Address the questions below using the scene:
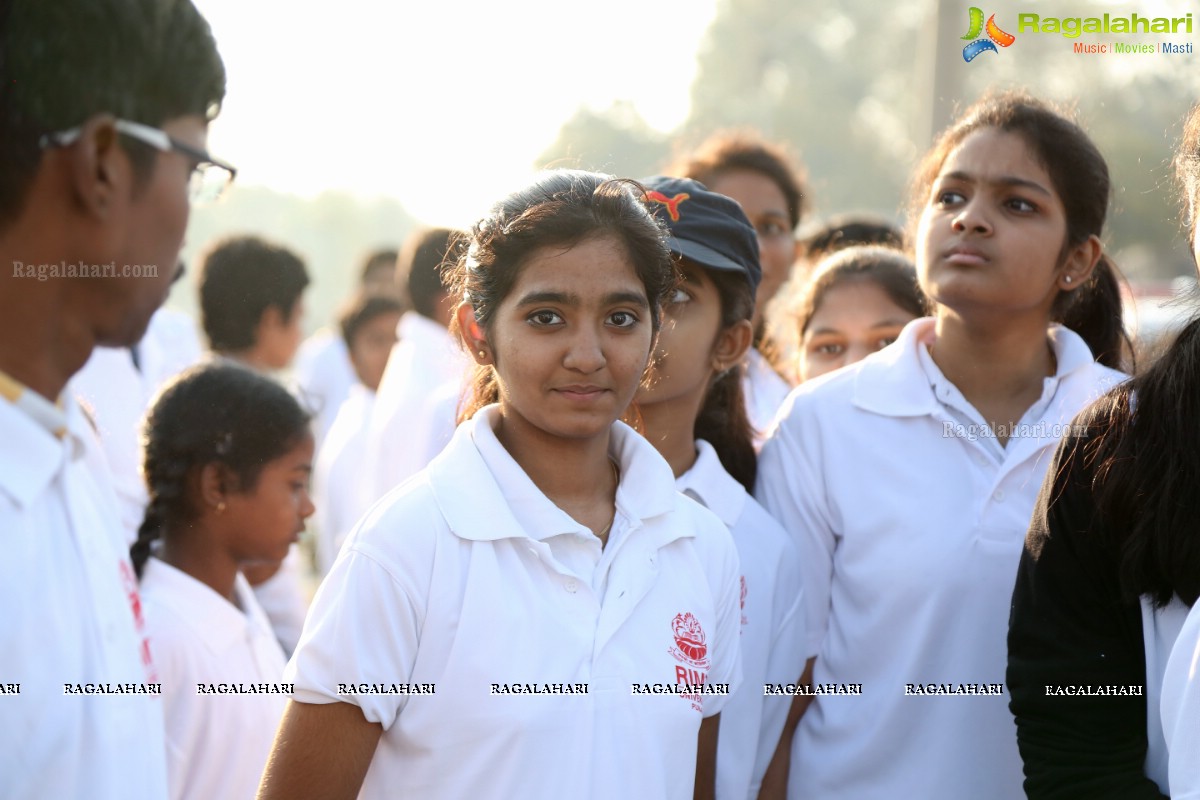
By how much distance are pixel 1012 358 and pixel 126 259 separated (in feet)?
6.44

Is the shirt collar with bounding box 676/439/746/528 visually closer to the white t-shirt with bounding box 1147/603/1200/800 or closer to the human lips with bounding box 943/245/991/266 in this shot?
the human lips with bounding box 943/245/991/266

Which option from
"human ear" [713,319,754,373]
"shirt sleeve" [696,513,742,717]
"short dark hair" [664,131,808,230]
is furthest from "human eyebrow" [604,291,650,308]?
"short dark hair" [664,131,808,230]

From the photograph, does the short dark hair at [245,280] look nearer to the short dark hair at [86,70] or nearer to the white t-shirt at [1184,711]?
the short dark hair at [86,70]

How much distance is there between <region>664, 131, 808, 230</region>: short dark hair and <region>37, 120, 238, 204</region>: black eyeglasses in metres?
2.86

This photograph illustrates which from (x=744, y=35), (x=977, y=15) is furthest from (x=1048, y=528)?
(x=744, y=35)

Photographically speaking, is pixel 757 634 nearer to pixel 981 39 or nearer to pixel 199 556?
pixel 199 556

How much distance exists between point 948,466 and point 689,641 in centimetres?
80

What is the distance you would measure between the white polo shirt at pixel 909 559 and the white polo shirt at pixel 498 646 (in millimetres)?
575

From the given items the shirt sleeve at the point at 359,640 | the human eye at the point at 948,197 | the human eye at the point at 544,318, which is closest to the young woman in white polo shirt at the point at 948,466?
the human eye at the point at 948,197

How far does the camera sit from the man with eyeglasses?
4.10 ft

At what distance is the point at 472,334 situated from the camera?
Answer: 2162 mm

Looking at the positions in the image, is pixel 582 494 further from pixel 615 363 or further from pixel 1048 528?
pixel 1048 528

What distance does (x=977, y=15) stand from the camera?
12.0 feet

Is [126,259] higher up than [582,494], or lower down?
higher up
